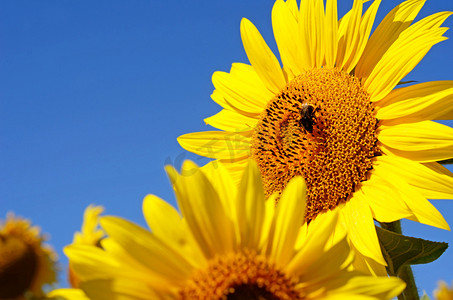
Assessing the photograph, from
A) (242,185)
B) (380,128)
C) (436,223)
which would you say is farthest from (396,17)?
(242,185)

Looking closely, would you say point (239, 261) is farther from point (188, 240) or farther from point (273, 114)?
point (273, 114)

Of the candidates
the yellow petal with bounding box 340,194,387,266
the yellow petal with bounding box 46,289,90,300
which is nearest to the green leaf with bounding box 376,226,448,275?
the yellow petal with bounding box 340,194,387,266

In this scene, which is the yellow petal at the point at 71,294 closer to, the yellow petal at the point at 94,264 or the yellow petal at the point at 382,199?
the yellow petal at the point at 94,264

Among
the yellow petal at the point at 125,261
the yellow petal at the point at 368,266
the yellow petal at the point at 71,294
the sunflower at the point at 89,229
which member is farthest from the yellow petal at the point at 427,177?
the sunflower at the point at 89,229

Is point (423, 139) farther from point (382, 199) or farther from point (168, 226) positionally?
point (168, 226)

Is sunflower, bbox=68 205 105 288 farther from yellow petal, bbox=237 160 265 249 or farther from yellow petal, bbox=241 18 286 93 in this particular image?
yellow petal, bbox=237 160 265 249
